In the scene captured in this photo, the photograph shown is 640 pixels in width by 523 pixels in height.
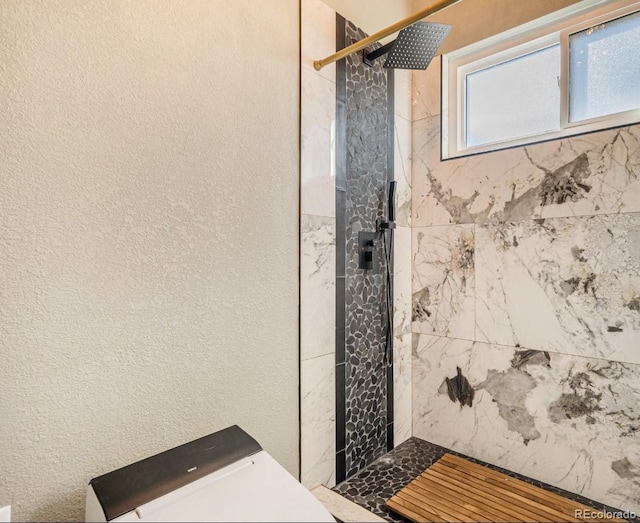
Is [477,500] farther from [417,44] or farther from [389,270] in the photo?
[417,44]

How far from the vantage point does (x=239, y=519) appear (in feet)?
2.85

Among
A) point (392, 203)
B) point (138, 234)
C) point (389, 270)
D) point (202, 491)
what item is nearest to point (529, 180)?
point (392, 203)

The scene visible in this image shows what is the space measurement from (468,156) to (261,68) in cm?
117

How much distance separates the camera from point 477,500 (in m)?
1.61

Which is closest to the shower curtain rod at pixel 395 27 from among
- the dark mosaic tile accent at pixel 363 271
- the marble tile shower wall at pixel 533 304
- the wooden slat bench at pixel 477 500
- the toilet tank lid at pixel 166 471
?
the dark mosaic tile accent at pixel 363 271

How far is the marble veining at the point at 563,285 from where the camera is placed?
5.17 ft

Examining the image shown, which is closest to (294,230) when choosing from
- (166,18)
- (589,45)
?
(166,18)

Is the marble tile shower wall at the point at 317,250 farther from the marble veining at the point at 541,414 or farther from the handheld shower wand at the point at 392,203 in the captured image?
the marble veining at the point at 541,414

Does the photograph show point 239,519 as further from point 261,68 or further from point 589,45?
point 589,45

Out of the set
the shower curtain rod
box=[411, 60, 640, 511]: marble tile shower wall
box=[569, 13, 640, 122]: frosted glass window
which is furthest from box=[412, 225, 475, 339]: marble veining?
the shower curtain rod

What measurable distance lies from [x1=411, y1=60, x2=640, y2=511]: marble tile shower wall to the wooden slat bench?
0.17 m

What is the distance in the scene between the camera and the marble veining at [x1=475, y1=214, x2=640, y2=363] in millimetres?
1576

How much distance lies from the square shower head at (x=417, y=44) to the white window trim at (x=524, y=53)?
620 mm

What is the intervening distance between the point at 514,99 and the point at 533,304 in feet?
3.54
